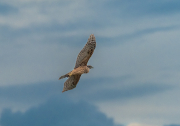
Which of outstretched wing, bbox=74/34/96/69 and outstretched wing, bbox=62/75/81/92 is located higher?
outstretched wing, bbox=74/34/96/69

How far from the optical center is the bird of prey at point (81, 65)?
43.5 m

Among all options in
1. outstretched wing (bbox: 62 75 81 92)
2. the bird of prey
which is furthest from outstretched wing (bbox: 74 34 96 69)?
outstretched wing (bbox: 62 75 81 92)

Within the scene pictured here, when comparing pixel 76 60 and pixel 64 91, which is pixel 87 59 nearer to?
pixel 76 60

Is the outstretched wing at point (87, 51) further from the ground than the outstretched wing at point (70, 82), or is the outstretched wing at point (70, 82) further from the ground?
the outstretched wing at point (87, 51)

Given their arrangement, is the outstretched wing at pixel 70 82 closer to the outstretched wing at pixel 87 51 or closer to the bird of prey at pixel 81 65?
the bird of prey at pixel 81 65

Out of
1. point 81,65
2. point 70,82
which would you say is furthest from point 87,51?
Result: point 70,82

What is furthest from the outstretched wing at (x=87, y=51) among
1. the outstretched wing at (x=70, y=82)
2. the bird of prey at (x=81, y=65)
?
the outstretched wing at (x=70, y=82)

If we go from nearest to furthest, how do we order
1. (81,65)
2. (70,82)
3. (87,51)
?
(87,51) < (81,65) < (70,82)

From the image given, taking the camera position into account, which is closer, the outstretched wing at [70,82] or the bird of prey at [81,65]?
the bird of prey at [81,65]

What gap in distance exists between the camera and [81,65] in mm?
44656

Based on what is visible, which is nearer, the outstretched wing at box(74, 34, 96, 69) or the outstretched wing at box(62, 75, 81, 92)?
the outstretched wing at box(74, 34, 96, 69)

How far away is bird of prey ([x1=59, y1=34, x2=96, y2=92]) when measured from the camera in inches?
1714

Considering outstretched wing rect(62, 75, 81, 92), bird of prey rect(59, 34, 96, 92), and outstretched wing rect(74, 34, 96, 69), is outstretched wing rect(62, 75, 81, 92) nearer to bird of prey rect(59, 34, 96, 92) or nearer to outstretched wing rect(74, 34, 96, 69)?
bird of prey rect(59, 34, 96, 92)

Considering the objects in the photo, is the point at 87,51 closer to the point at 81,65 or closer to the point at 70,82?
the point at 81,65
